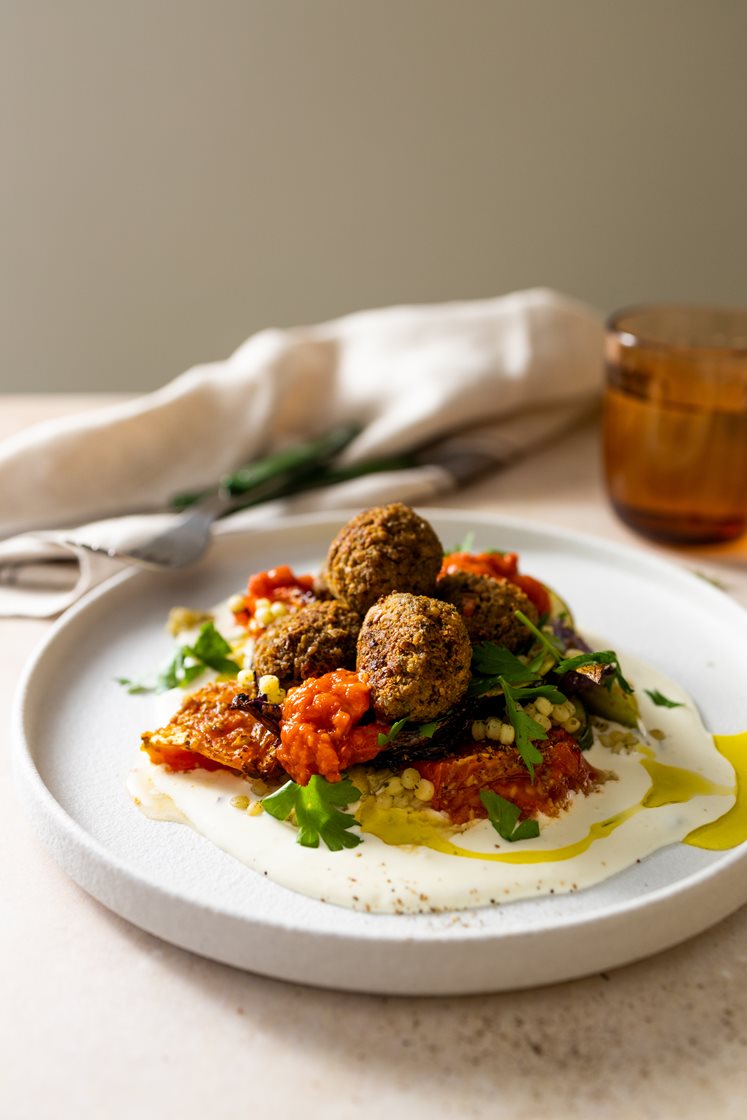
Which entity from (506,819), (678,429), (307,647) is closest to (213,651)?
(307,647)

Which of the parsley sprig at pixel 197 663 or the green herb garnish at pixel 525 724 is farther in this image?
the parsley sprig at pixel 197 663

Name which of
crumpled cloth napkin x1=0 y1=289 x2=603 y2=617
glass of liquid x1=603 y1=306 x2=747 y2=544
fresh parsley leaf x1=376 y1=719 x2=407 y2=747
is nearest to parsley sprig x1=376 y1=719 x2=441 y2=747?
fresh parsley leaf x1=376 y1=719 x2=407 y2=747

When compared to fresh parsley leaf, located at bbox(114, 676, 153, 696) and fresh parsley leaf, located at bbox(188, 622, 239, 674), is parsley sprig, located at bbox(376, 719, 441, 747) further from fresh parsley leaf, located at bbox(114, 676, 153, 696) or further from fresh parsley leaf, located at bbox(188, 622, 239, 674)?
fresh parsley leaf, located at bbox(114, 676, 153, 696)

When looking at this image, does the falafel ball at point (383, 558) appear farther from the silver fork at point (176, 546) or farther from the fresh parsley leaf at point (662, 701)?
the silver fork at point (176, 546)

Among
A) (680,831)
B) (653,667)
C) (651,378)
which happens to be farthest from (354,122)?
(680,831)

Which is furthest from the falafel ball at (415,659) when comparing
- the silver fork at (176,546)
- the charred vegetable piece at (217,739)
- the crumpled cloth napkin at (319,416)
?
the crumpled cloth napkin at (319,416)

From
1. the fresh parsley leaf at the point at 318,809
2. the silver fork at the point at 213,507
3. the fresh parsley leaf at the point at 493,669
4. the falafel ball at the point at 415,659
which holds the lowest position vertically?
the silver fork at the point at 213,507
